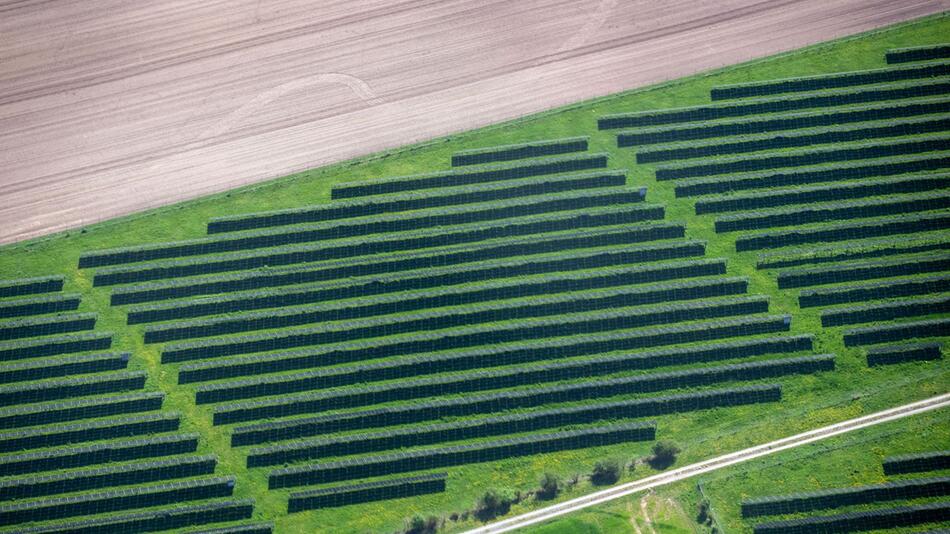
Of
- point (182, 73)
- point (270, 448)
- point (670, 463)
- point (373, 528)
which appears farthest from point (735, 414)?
point (182, 73)

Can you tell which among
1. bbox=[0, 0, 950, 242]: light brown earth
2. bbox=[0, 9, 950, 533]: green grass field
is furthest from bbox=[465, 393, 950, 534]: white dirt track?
bbox=[0, 0, 950, 242]: light brown earth

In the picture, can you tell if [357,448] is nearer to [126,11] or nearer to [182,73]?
[182,73]

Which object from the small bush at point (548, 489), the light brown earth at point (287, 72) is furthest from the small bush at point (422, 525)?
the light brown earth at point (287, 72)

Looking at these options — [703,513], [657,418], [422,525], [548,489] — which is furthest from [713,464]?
[422,525]

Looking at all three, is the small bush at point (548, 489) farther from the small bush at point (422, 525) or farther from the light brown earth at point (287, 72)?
the light brown earth at point (287, 72)

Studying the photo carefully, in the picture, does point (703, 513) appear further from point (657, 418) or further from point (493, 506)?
point (493, 506)

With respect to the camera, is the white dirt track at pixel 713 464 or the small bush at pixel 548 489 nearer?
the white dirt track at pixel 713 464

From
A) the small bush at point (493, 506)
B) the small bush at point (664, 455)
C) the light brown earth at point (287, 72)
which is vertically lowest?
the small bush at point (493, 506)
